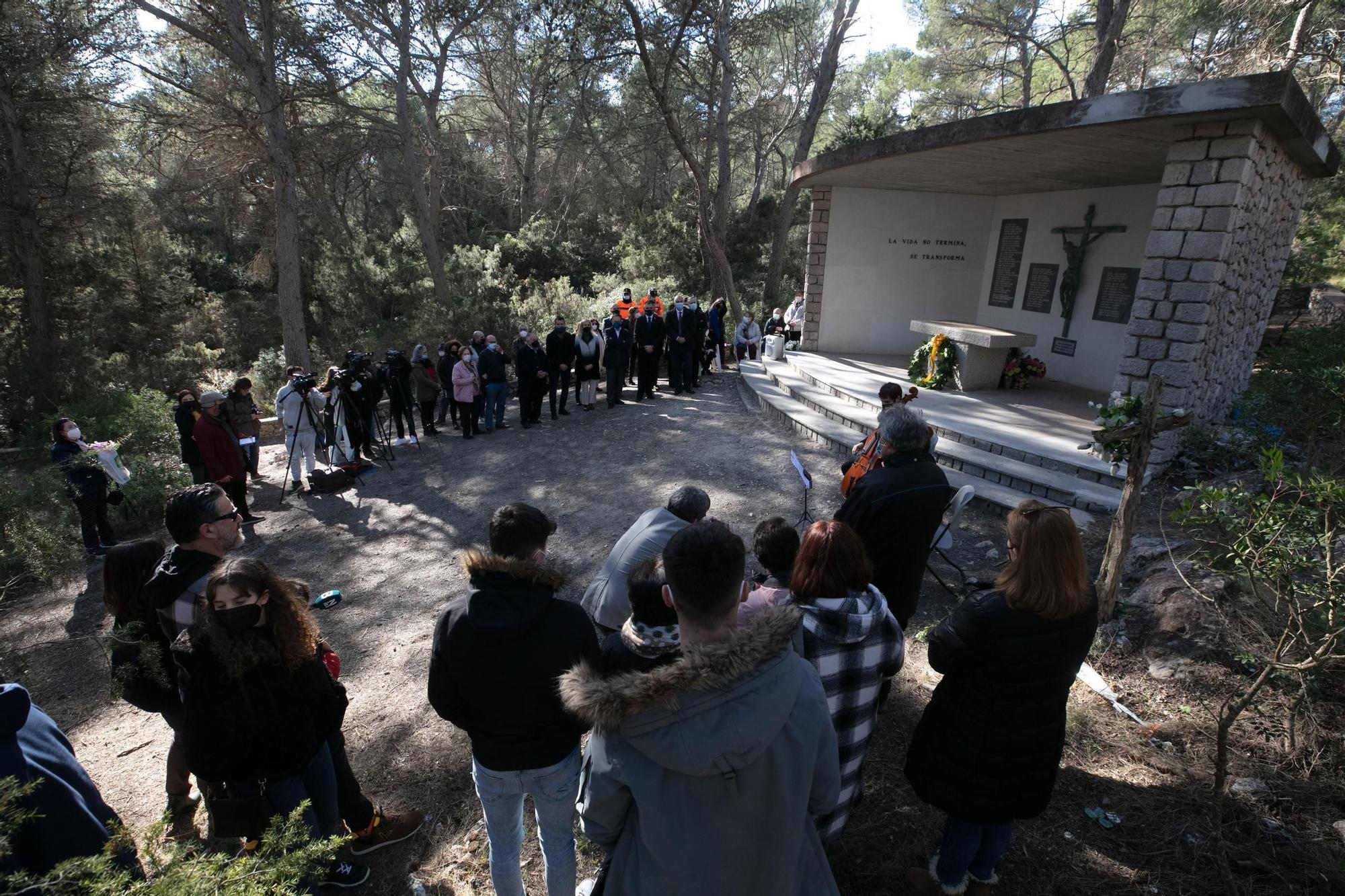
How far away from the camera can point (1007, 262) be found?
11305mm

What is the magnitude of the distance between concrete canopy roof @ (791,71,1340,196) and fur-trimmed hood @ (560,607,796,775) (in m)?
6.14

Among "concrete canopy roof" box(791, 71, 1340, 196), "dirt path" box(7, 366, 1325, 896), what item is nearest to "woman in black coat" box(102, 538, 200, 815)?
"dirt path" box(7, 366, 1325, 896)

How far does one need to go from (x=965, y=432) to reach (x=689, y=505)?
5163 millimetres

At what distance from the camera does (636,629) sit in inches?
75.7

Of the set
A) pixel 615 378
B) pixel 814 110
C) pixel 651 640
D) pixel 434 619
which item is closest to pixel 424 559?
pixel 434 619

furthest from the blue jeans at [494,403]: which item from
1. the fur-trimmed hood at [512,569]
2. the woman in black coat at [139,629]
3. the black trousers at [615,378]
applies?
the fur-trimmed hood at [512,569]

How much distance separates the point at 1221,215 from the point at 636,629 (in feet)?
21.4

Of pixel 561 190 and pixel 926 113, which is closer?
pixel 926 113

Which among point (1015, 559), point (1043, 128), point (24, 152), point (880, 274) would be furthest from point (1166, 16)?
point (24, 152)

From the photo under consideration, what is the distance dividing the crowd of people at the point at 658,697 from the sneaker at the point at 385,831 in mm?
30

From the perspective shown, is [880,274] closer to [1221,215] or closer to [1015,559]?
[1221,215]

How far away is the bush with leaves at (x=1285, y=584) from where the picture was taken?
234 centimetres

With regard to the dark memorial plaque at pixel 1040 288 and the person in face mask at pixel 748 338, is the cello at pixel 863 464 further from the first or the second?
the person in face mask at pixel 748 338

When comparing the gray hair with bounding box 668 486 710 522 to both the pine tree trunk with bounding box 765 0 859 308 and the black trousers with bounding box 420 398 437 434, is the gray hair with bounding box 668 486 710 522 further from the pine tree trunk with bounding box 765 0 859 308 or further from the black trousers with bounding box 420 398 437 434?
the pine tree trunk with bounding box 765 0 859 308
